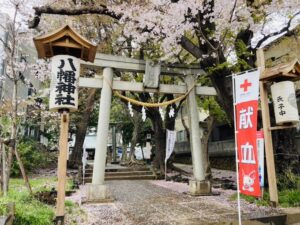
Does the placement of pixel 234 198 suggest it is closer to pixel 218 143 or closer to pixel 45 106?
pixel 218 143

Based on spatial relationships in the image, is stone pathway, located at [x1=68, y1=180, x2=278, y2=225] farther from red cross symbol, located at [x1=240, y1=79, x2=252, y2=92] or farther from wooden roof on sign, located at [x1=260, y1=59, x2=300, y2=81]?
wooden roof on sign, located at [x1=260, y1=59, x2=300, y2=81]

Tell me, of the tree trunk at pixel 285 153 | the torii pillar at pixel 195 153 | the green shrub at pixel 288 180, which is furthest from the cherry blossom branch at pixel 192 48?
the green shrub at pixel 288 180

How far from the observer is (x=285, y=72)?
7.98 metres

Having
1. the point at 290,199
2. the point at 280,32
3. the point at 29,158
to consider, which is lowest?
the point at 290,199

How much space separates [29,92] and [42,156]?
8960mm

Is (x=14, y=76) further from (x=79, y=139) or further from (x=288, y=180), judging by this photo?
(x=79, y=139)

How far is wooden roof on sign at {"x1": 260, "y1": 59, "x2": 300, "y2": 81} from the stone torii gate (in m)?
3.69

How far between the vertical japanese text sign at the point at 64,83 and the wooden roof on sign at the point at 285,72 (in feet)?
18.0

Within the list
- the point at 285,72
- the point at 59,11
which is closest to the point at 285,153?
the point at 285,72

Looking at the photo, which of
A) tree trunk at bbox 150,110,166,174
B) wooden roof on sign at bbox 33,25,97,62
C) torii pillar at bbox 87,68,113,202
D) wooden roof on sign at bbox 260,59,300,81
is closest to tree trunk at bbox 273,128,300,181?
wooden roof on sign at bbox 260,59,300,81

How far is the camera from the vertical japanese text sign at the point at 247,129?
20.5 feet

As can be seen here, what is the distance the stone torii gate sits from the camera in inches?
394

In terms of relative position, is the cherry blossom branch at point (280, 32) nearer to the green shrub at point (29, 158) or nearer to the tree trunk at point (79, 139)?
the tree trunk at point (79, 139)

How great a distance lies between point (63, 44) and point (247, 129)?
470cm
